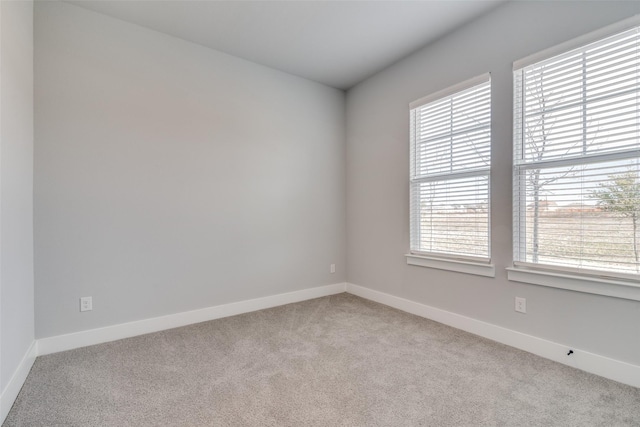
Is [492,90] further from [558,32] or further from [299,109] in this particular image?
[299,109]

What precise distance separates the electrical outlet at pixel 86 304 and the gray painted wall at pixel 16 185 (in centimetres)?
30

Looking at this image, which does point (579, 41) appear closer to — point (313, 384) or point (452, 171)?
point (452, 171)

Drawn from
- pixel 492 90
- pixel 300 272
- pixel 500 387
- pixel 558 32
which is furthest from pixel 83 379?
pixel 558 32

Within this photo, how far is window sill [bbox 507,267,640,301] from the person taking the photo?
1812 millimetres

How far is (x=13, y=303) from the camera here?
176cm

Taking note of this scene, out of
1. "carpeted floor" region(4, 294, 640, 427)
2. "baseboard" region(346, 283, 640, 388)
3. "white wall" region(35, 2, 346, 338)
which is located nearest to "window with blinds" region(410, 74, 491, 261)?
"baseboard" region(346, 283, 640, 388)

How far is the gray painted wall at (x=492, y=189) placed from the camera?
196 centimetres

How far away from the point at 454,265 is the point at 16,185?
3336mm

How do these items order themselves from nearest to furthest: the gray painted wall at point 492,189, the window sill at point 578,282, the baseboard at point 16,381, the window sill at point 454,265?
the baseboard at point 16,381 → the window sill at point 578,282 → the gray painted wall at point 492,189 → the window sill at point 454,265

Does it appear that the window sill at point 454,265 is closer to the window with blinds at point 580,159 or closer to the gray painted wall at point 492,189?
the gray painted wall at point 492,189

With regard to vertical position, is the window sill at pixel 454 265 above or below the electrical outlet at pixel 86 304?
above

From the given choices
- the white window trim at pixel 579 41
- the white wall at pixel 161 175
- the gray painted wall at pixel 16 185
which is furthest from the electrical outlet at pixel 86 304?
the white window trim at pixel 579 41

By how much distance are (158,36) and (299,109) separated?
1.59 metres

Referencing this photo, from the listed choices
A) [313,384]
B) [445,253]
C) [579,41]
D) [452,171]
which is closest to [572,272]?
[445,253]
